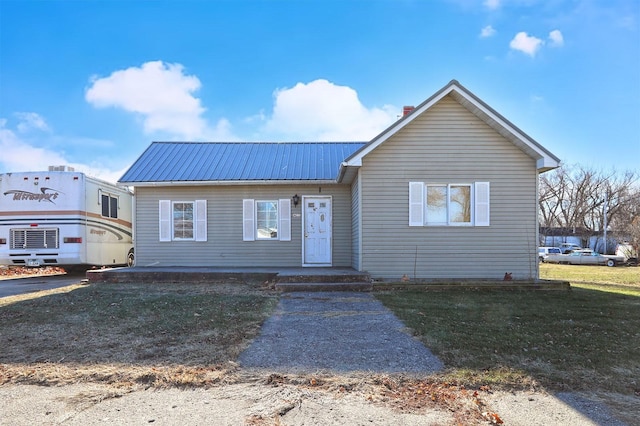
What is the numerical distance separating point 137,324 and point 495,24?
11566mm

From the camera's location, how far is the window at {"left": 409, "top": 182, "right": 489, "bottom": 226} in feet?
34.4

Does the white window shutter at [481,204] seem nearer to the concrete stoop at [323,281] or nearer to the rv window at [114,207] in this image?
the concrete stoop at [323,281]

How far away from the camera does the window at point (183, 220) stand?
12797 mm

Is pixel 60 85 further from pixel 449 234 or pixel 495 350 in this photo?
pixel 495 350

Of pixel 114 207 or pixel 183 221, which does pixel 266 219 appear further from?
pixel 114 207

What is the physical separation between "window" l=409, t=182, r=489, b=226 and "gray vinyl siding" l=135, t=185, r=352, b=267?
2.77 m

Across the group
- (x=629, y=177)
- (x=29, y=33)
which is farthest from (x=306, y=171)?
(x=629, y=177)

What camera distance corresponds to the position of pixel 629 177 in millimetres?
47344


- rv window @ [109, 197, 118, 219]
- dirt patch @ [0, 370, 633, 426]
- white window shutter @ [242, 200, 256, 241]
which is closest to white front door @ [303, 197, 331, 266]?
white window shutter @ [242, 200, 256, 241]

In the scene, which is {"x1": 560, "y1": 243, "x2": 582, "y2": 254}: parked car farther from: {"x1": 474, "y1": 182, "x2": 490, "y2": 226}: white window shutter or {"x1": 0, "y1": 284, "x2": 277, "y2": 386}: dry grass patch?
{"x1": 0, "y1": 284, "x2": 277, "y2": 386}: dry grass patch

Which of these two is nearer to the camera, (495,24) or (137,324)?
(137,324)

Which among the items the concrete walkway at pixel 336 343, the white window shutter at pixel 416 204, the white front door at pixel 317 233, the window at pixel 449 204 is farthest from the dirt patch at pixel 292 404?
the white front door at pixel 317 233

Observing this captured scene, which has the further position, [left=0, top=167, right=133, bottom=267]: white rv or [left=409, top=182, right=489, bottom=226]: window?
[left=0, top=167, right=133, bottom=267]: white rv

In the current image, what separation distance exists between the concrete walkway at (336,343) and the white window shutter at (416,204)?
3.64 meters
